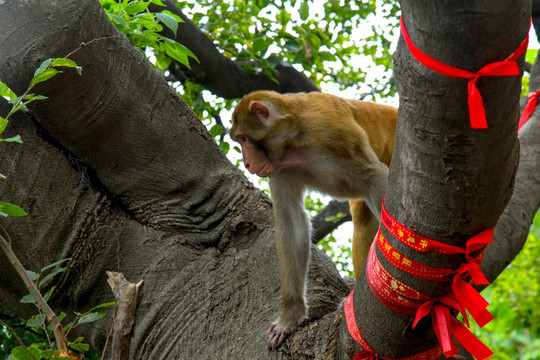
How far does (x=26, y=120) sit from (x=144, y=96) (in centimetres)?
56

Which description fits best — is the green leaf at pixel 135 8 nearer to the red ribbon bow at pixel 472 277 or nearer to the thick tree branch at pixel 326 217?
the red ribbon bow at pixel 472 277

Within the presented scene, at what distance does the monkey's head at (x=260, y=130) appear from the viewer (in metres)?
2.95

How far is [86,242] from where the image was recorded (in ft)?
8.92

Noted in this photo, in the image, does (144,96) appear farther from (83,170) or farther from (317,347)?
(317,347)

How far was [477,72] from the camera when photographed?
1298mm

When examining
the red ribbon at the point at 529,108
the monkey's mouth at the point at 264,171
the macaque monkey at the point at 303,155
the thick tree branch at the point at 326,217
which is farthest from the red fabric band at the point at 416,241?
the thick tree branch at the point at 326,217

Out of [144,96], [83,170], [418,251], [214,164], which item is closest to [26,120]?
[83,170]

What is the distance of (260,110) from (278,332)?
114 cm

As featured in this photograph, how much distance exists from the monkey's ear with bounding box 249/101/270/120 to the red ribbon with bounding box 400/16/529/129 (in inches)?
64.3

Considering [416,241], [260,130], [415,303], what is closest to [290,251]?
[260,130]

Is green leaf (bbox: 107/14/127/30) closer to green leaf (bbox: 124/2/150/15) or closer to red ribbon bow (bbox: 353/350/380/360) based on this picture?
green leaf (bbox: 124/2/150/15)

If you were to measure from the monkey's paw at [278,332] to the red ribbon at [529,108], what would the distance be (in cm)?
203

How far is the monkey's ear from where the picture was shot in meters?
2.94

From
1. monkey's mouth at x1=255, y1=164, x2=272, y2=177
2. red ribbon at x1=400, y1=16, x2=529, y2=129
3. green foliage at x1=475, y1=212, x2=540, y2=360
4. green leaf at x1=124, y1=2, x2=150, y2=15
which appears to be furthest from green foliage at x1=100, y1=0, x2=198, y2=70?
green foliage at x1=475, y1=212, x2=540, y2=360
